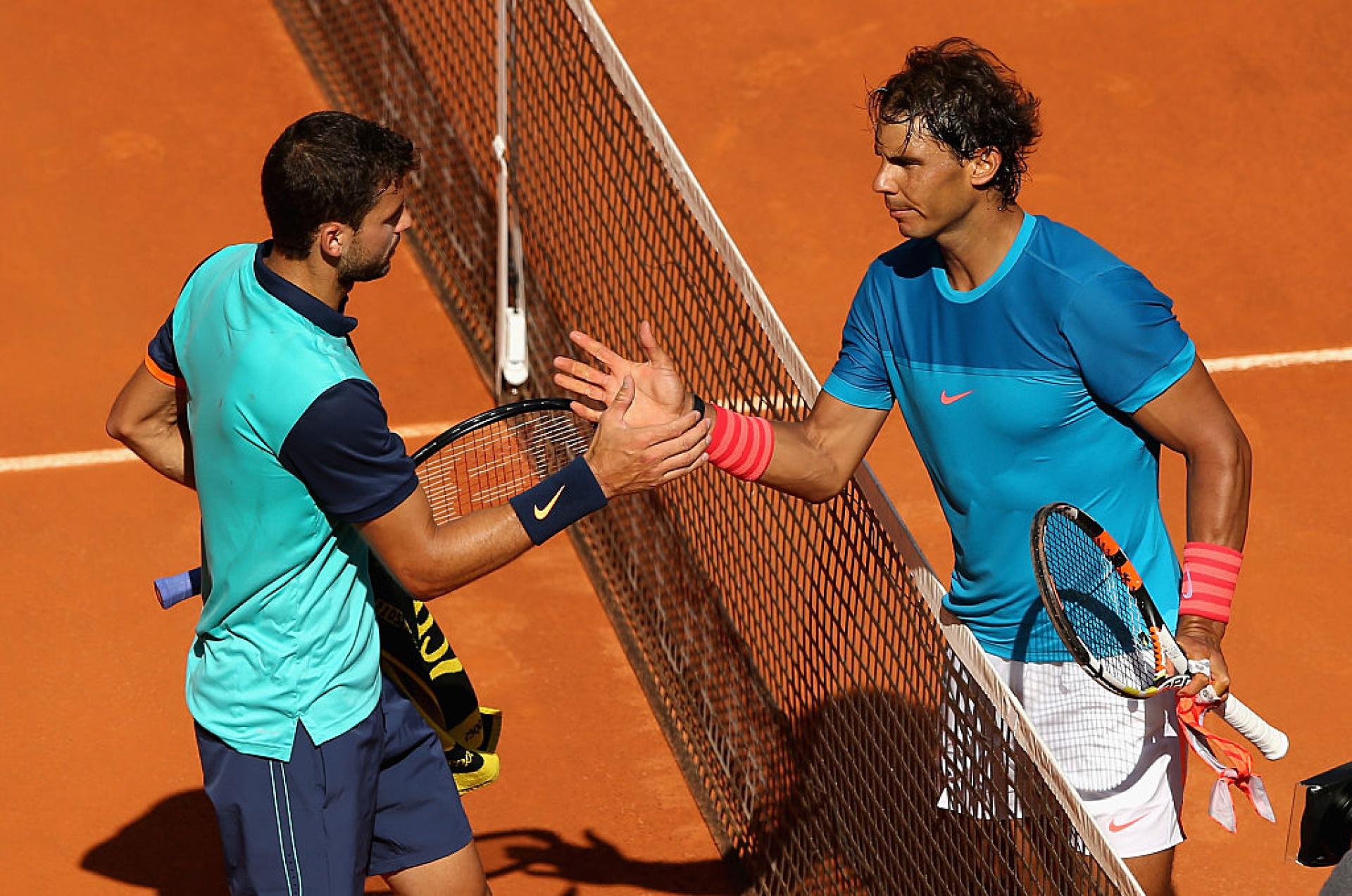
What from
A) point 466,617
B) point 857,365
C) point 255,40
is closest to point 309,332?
point 857,365

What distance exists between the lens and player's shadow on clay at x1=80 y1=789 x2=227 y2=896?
5.46 meters

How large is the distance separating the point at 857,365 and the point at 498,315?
3.23 meters

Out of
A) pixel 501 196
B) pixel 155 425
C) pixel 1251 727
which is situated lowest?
pixel 1251 727

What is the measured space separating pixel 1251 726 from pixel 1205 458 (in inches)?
22.4

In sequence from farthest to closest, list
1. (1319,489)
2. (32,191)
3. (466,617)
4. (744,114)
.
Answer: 1. (744,114)
2. (32,191)
3. (1319,489)
4. (466,617)

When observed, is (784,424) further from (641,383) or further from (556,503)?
(556,503)

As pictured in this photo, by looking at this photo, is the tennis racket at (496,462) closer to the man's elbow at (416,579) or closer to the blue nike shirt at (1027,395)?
the man's elbow at (416,579)

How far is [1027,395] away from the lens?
4023mm

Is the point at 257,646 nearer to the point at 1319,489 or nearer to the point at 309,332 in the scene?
the point at 309,332

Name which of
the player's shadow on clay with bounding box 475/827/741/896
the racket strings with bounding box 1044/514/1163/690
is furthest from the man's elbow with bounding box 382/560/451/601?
the player's shadow on clay with bounding box 475/827/741/896

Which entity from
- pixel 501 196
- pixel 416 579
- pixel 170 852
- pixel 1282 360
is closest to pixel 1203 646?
pixel 416 579

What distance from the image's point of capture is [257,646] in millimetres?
3912

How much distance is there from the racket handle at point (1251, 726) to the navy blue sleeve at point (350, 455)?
1679 mm

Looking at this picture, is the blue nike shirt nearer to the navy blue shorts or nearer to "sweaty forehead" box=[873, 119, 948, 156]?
"sweaty forehead" box=[873, 119, 948, 156]
